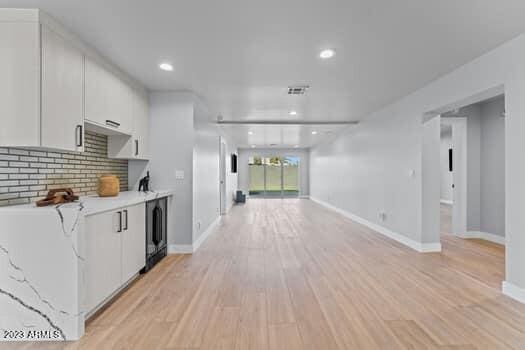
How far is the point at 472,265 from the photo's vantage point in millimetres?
3484

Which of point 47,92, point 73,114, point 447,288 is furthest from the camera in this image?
point 447,288

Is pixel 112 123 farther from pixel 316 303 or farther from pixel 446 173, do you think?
pixel 446 173

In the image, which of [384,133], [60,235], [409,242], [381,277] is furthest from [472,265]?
[60,235]

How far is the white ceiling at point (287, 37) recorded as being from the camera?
2.07 metres

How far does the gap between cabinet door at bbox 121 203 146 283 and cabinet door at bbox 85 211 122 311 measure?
0.11m

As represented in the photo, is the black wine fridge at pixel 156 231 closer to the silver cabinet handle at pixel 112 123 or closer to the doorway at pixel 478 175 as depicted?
the silver cabinet handle at pixel 112 123

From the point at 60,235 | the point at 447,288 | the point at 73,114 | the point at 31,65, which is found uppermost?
the point at 31,65

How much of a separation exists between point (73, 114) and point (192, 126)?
1.77 meters

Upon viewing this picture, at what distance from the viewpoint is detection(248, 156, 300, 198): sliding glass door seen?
44.2ft

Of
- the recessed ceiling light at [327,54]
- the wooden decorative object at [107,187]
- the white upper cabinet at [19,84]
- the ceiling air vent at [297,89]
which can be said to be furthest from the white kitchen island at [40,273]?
the ceiling air vent at [297,89]

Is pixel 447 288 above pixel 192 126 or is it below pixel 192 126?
below

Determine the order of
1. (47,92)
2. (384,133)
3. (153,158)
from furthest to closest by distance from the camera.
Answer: (384,133) → (153,158) → (47,92)

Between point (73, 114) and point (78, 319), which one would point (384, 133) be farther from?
point (78, 319)

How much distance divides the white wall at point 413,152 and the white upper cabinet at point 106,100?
4175 mm
